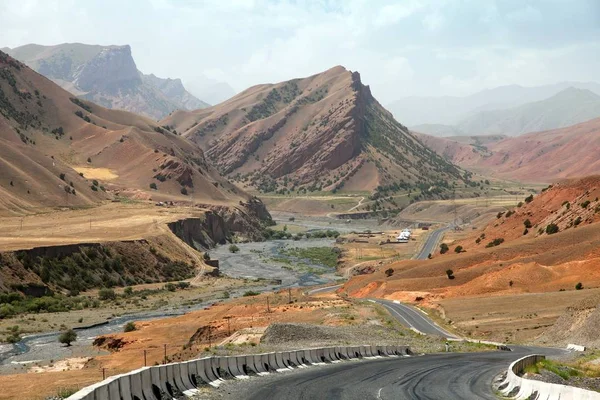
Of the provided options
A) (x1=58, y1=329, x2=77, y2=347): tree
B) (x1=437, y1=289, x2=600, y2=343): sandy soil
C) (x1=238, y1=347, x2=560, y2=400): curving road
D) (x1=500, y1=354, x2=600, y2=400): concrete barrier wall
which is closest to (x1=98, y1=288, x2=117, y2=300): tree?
(x1=58, y1=329, x2=77, y2=347): tree

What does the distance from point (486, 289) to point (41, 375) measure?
56677 mm

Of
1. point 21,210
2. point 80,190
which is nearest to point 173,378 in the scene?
point 21,210

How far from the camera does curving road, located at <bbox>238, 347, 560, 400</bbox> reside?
961 inches

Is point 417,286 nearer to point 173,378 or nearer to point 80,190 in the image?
point 173,378

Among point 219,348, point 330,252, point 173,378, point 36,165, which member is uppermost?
point 36,165

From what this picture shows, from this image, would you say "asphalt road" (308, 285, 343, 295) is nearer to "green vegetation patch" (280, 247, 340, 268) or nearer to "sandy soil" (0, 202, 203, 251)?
"sandy soil" (0, 202, 203, 251)

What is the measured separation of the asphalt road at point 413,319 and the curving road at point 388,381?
21.7 metres

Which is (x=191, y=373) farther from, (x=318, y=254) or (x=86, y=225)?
(x=318, y=254)

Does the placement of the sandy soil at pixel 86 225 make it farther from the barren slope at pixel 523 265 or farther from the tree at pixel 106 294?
the barren slope at pixel 523 265

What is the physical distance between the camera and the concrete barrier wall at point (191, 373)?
17.3 meters

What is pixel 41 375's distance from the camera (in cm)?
3734

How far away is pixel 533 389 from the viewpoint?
25.1m

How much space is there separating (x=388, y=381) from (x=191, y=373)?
28.3 ft

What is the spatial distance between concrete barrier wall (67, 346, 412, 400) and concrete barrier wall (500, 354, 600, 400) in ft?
2.25
